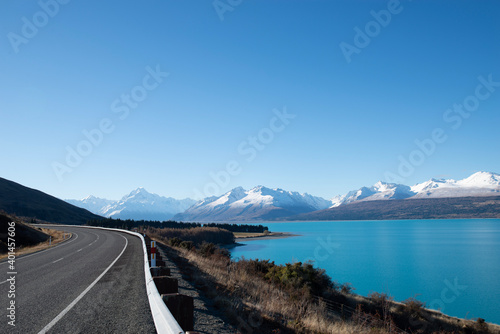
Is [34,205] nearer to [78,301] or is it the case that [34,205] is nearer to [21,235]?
[21,235]

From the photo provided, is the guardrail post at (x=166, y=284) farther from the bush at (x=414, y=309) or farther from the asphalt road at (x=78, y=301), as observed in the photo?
the bush at (x=414, y=309)

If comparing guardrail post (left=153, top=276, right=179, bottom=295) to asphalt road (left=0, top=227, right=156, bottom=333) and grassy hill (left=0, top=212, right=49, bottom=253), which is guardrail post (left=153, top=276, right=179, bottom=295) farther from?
grassy hill (left=0, top=212, right=49, bottom=253)

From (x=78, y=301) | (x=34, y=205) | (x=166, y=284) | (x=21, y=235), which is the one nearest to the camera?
(x=166, y=284)

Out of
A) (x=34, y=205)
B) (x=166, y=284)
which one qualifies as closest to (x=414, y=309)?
(x=166, y=284)

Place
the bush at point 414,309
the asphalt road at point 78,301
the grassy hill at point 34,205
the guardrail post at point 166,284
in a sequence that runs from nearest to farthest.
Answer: the asphalt road at point 78,301, the guardrail post at point 166,284, the bush at point 414,309, the grassy hill at point 34,205

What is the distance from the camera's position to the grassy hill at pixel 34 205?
355 feet

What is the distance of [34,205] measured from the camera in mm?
117688

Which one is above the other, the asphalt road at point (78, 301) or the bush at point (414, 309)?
the asphalt road at point (78, 301)

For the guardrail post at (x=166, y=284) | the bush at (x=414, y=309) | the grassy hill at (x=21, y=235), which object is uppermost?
the grassy hill at (x=21, y=235)

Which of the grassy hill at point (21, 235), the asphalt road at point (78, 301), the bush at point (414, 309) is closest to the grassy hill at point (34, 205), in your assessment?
the grassy hill at point (21, 235)

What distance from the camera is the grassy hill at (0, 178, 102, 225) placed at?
108194 millimetres

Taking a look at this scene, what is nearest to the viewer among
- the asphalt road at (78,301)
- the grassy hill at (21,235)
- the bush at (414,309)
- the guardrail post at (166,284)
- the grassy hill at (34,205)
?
the asphalt road at (78,301)

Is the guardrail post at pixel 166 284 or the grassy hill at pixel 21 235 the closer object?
the guardrail post at pixel 166 284

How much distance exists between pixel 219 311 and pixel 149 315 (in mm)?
1924
